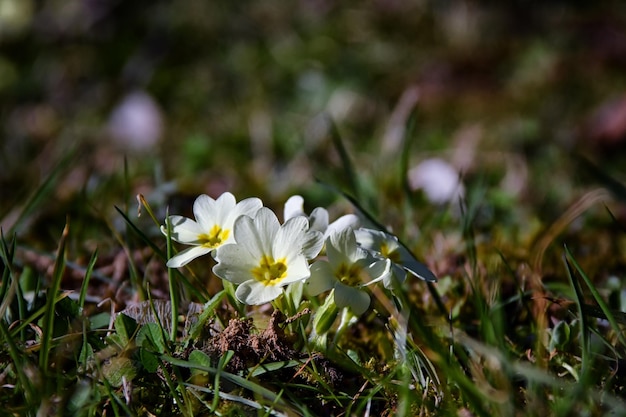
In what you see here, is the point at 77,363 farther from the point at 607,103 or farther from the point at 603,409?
the point at 607,103

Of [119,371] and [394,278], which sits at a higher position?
[394,278]

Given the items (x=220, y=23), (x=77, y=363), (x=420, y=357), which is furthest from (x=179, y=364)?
(x=220, y=23)

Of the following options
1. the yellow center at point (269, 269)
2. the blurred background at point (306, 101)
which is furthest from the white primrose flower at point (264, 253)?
the blurred background at point (306, 101)

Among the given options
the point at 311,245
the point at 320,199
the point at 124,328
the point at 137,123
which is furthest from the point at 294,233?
the point at 137,123

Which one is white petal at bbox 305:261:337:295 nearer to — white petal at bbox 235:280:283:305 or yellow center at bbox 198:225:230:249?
white petal at bbox 235:280:283:305

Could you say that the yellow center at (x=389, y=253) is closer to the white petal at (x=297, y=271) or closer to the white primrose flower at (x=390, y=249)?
the white primrose flower at (x=390, y=249)

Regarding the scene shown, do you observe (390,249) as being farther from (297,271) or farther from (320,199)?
(320,199)
